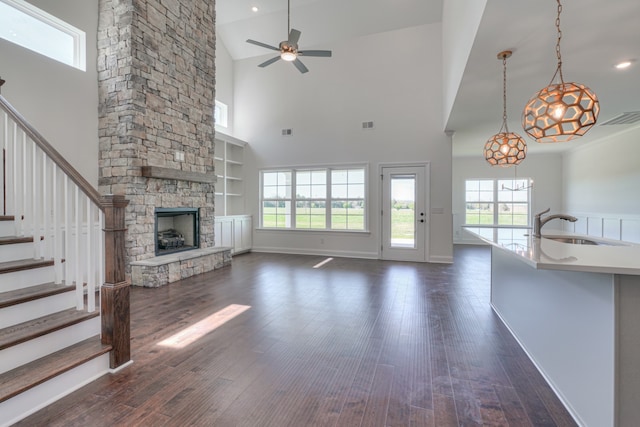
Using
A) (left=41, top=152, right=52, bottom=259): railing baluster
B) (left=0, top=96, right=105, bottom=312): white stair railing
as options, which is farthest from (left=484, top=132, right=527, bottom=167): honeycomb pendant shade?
(left=41, top=152, right=52, bottom=259): railing baluster

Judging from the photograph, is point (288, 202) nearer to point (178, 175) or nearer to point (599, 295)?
point (178, 175)

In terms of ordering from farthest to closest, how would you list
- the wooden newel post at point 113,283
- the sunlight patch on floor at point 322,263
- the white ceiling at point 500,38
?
the sunlight patch on floor at point 322,263
the white ceiling at point 500,38
the wooden newel post at point 113,283

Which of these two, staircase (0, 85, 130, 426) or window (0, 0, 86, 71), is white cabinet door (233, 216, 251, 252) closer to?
window (0, 0, 86, 71)

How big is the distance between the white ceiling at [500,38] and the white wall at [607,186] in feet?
1.37

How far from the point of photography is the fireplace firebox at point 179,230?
5535mm

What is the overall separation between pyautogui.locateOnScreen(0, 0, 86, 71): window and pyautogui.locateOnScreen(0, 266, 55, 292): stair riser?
3.27m

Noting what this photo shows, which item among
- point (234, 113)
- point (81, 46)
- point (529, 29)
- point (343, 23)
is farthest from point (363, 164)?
point (81, 46)

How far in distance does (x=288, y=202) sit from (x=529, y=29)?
599cm

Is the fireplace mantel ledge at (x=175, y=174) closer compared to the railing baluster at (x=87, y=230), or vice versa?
the railing baluster at (x=87, y=230)

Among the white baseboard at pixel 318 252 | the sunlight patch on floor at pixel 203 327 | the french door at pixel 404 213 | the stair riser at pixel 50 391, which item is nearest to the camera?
Answer: the stair riser at pixel 50 391

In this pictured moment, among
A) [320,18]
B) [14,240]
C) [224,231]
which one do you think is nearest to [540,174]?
[320,18]

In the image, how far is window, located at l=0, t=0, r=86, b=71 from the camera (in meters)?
3.68

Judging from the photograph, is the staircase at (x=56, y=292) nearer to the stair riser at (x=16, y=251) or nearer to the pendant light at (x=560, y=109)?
the stair riser at (x=16, y=251)

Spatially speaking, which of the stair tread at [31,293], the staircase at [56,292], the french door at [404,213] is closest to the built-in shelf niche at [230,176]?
the french door at [404,213]
